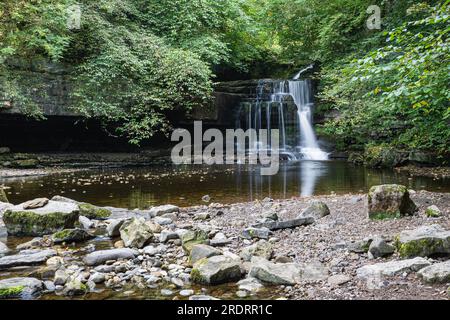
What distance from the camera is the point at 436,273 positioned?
3.23 m

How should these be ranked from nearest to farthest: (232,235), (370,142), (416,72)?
(416,72) < (232,235) < (370,142)

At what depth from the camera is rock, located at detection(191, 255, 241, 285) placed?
3799 mm

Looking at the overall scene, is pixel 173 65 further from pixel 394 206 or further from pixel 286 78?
pixel 394 206

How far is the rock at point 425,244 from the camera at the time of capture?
372 cm

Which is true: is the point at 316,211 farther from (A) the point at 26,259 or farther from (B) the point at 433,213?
(A) the point at 26,259

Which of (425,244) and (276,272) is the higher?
(425,244)

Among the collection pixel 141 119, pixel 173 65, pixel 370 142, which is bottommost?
pixel 370 142

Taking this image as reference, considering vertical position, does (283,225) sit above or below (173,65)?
below

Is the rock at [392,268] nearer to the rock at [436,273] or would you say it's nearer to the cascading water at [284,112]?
the rock at [436,273]

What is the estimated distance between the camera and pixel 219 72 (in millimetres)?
23000

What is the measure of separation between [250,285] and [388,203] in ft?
9.83

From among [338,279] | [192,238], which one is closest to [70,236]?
[192,238]
